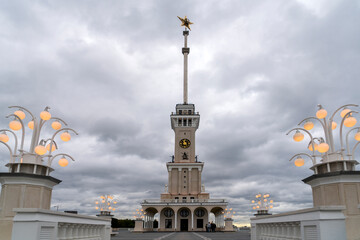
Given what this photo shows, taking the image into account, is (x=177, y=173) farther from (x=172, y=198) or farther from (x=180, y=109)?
(x=180, y=109)

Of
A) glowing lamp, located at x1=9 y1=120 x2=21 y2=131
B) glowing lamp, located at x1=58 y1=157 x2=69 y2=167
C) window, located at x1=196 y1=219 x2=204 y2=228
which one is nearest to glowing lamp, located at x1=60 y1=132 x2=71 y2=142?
glowing lamp, located at x1=58 y1=157 x2=69 y2=167

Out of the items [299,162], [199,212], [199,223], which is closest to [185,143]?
[199,212]

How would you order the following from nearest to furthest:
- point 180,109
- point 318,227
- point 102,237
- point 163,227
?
point 318,227, point 102,237, point 163,227, point 180,109

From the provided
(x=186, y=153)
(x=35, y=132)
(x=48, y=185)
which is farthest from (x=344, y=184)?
(x=186, y=153)

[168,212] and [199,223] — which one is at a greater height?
[168,212]

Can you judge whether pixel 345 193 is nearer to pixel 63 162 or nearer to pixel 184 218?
pixel 63 162

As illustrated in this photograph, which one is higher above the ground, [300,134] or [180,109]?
[180,109]

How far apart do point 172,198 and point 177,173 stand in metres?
5.73

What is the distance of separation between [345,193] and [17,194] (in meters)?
10.3

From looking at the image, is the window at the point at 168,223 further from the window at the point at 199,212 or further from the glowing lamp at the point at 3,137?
the glowing lamp at the point at 3,137

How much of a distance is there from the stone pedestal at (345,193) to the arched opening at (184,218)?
54.5 meters

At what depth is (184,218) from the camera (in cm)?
6156

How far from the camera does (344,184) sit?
29.6ft

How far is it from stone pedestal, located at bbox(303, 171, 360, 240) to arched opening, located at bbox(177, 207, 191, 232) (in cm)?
5450
